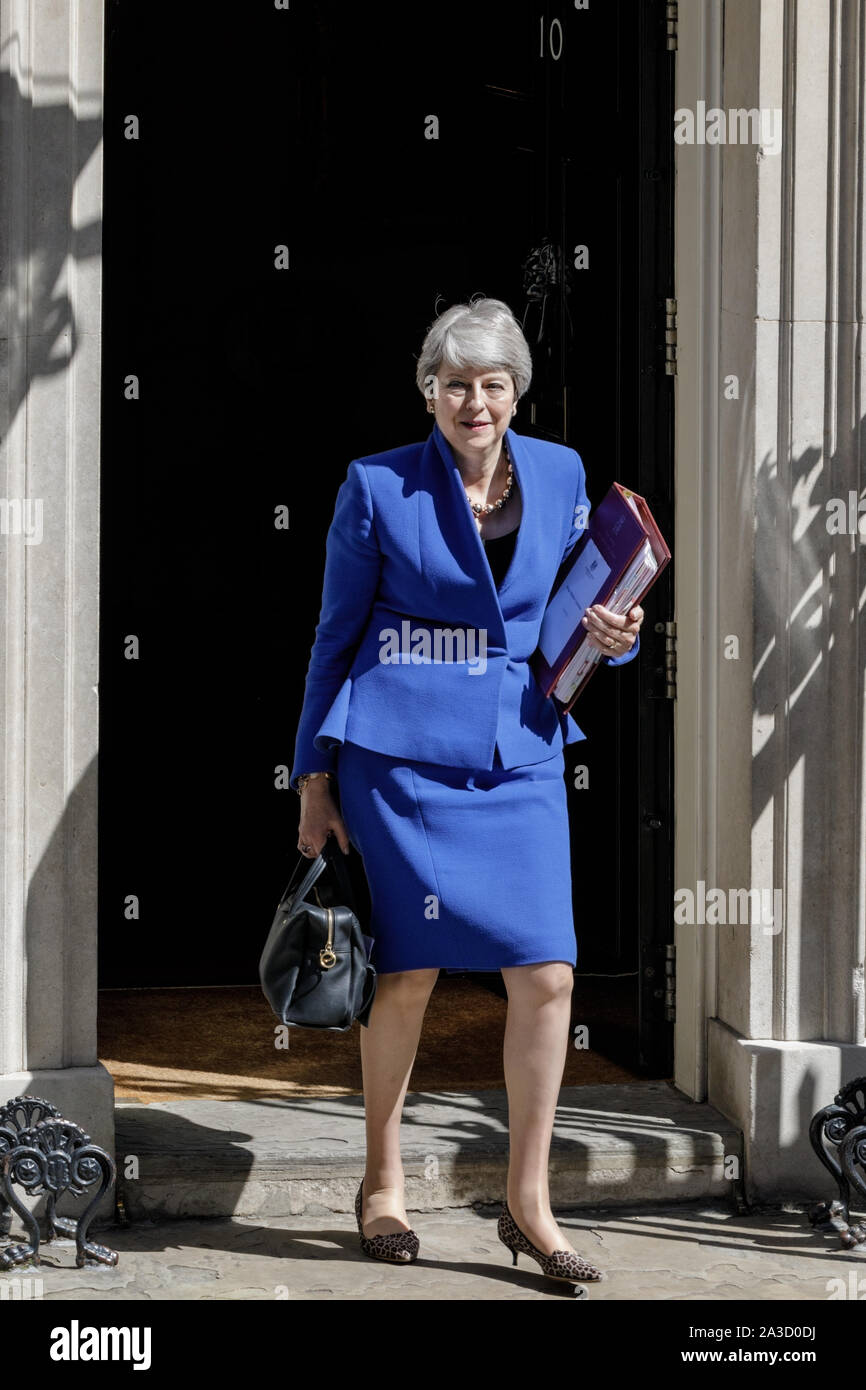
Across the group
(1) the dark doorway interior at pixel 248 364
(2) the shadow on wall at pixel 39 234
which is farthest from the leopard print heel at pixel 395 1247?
(1) the dark doorway interior at pixel 248 364

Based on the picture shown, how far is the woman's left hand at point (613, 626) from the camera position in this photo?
375 cm

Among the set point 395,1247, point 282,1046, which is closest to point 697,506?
point 395,1247

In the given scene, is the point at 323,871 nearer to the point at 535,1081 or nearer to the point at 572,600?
the point at 535,1081

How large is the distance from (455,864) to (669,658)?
1.32 metres

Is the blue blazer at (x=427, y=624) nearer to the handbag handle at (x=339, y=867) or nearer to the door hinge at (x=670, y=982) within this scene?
the handbag handle at (x=339, y=867)

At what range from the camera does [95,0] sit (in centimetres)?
425

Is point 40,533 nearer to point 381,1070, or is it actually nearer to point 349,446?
point 381,1070

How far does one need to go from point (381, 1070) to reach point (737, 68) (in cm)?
275

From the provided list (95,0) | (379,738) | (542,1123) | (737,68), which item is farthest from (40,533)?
(737,68)

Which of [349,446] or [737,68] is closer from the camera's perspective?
[737,68]

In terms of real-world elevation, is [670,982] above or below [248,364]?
below

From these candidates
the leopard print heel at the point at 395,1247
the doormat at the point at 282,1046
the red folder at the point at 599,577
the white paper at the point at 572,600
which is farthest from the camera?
the doormat at the point at 282,1046

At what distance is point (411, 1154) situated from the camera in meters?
4.45
